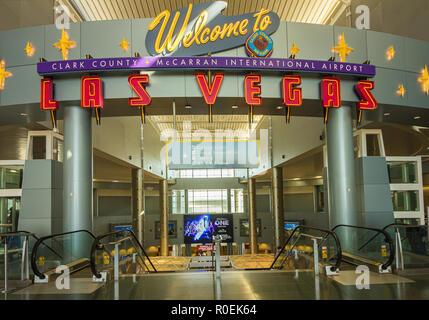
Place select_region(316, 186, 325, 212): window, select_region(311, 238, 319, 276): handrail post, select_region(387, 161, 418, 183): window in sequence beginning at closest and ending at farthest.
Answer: select_region(311, 238, 319, 276): handrail post → select_region(387, 161, 418, 183): window → select_region(316, 186, 325, 212): window

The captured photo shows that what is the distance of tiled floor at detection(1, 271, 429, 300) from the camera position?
591 cm

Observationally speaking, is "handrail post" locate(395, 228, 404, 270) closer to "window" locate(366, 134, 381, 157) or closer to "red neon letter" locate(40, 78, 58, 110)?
"window" locate(366, 134, 381, 157)

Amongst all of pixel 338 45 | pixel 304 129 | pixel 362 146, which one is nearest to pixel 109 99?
pixel 338 45

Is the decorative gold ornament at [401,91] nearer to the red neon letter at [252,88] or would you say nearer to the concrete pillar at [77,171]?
the red neon letter at [252,88]

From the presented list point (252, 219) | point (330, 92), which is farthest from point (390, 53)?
point (252, 219)

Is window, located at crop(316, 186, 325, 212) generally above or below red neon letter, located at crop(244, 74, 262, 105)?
below

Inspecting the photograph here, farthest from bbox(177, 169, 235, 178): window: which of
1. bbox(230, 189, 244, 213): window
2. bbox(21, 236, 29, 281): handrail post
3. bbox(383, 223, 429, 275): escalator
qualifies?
bbox(21, 236, 29, 281): handrail post

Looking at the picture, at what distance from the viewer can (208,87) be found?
921cm

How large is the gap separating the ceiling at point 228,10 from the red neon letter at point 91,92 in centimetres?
661

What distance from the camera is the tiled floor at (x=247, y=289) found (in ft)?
19.4

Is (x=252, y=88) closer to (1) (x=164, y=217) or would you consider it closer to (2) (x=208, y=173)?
(1) (x=164, y=217)

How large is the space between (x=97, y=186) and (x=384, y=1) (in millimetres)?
24892

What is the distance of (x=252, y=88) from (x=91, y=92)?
3.91 meters

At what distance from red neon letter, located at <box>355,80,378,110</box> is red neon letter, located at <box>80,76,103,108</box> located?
6.47 m
